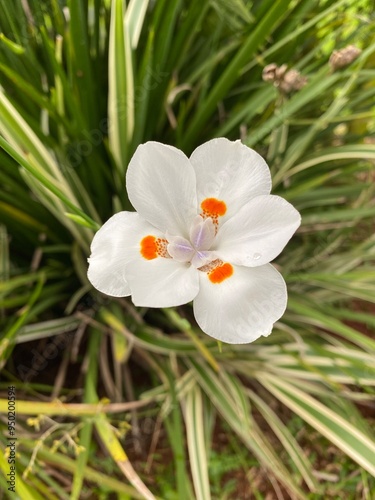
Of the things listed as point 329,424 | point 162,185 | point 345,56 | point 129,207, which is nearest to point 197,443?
point 329,424

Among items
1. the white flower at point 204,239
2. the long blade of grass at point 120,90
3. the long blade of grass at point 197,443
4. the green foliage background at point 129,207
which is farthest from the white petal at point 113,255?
the long blade of grass at point 197,443

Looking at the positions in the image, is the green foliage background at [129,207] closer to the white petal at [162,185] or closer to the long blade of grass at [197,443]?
the long blade of grass at [197,443]

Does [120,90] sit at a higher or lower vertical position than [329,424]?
higher

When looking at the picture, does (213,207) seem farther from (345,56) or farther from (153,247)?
(345,56)

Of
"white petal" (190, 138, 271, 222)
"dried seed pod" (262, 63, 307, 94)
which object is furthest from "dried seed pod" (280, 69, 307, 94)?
"white petal" (190, 138, 271, 222)

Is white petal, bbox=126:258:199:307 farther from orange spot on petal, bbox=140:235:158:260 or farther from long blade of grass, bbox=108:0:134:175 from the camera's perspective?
long blade of grass, bbox=108:0:134:175

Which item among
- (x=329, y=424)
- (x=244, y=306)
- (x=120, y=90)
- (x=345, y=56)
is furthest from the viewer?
(x=329, y=424)

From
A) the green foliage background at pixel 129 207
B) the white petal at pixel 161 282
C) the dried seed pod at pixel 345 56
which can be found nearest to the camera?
the white petal at pixel 161 282

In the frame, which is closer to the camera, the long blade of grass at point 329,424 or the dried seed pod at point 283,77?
the dried seed pod at point 283,77
